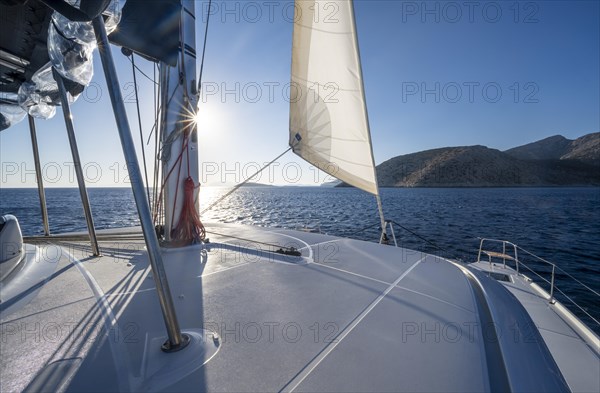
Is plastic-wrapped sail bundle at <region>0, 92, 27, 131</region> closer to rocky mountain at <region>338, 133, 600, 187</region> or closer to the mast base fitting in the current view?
the mast base fitting

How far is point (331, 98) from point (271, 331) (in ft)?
12.8

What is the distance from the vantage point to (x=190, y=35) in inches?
157

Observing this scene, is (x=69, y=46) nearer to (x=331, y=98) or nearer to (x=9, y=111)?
(x=331, y=98)

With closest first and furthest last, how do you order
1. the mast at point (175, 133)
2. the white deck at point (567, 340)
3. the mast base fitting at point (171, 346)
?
the mast base fitting at point (171, 346) → the white deck at point (567, 340) → the mast at point (175, 133)

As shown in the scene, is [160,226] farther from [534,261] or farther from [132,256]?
[534,261]

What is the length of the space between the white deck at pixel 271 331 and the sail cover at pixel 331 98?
2017 millimetres

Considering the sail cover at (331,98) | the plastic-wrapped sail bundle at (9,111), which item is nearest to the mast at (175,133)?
the sail cover at (331,98)

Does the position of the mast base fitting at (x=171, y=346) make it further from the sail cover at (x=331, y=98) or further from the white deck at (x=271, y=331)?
the sail cover at (x=331, y=98)

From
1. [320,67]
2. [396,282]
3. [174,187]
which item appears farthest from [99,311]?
[320,67]

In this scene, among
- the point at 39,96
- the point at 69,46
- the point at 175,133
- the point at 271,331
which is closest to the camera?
the point at 271,331

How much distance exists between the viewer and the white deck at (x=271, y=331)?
1.36 m

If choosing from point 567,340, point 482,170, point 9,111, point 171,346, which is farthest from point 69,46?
point 482,170

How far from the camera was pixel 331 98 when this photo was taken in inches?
180

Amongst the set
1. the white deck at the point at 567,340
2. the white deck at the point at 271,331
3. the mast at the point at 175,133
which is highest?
the mast at the point at 175,133
